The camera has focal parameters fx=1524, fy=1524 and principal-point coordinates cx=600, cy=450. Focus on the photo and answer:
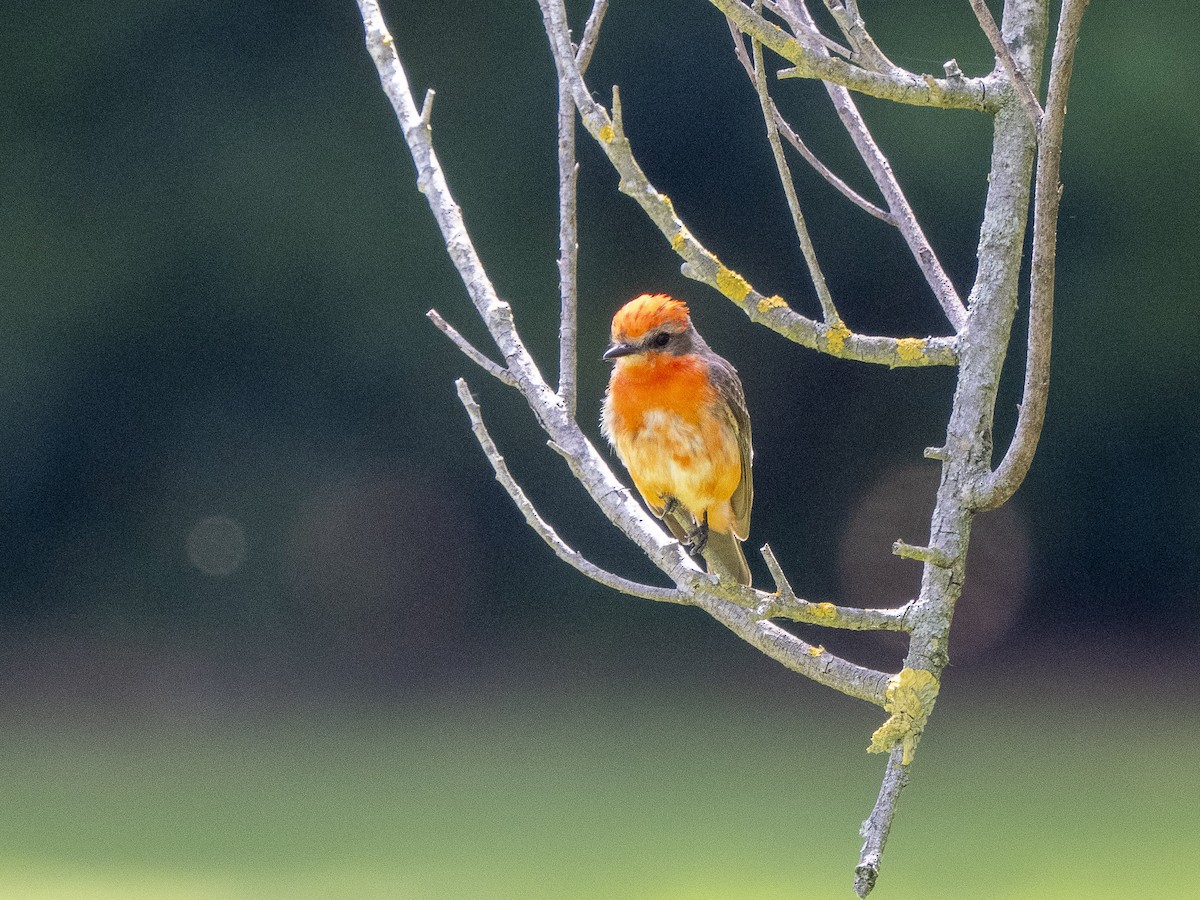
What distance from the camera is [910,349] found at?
1.86 meters

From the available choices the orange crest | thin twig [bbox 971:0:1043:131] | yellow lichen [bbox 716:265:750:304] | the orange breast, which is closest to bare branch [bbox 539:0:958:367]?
yellow lichen [bbox 716:265:750:304]

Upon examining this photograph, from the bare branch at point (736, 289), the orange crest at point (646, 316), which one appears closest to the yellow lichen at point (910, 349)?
the bare branch at point (736, 289)

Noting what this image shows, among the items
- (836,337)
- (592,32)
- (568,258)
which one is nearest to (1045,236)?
(836,337)

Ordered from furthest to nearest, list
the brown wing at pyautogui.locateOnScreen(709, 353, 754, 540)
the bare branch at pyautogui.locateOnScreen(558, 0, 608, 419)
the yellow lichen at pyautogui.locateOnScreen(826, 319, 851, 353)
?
the brown wing at pyautogui.locateOnScreen(709, 353, 754, 540)
the bare branch at pyautogui.locateOnScreen(558, 0, 608, 419)
the yellow lichen at pyautogui.locateOnScreen(826, 319, 851, 353)

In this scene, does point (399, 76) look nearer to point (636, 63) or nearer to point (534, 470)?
point (636, 63)

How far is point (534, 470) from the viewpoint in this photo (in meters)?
9.34

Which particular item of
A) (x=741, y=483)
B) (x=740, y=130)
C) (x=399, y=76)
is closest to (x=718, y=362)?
(x=741, y=483)

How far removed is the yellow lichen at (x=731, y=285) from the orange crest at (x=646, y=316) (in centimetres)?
192

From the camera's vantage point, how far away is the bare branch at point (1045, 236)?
1.58 meters

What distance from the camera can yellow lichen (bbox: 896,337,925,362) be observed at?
1.85 m

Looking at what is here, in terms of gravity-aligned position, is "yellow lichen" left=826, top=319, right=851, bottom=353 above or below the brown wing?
below

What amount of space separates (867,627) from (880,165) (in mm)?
677

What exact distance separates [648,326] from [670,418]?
277 millimetres

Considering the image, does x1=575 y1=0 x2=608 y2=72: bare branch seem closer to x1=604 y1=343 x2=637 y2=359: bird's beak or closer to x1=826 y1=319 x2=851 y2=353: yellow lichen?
x1=826 y1=319 x2=851 y2=353: yellow lichen
